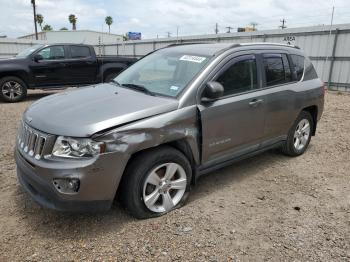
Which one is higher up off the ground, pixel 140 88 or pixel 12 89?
pixel 140 88

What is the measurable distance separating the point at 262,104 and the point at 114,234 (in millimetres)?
2370

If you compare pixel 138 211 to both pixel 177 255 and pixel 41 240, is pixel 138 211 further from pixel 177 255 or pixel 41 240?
pixel 41 240

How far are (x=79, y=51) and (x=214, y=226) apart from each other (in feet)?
29.7

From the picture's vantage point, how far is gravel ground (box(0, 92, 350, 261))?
2.76 meters

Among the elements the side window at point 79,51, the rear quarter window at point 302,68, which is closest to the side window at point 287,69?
the rear quarter window at point 302,68

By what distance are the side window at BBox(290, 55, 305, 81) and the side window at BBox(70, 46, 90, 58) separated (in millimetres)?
7715

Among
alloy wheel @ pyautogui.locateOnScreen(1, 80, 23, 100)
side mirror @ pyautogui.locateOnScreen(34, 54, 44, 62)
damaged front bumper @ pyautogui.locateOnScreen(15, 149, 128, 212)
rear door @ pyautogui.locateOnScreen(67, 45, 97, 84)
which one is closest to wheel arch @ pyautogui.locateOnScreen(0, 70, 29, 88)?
alloy wheel @ pyautogui.locateOnScreen(1, 80, 23, 100)

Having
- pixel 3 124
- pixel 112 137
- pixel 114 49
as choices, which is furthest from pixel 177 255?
pixel 114 49

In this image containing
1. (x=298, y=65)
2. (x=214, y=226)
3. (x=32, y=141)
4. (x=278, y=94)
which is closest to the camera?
(x=32, y=141)

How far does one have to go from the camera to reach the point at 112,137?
2748mm

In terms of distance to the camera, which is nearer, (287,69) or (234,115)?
(234,115)

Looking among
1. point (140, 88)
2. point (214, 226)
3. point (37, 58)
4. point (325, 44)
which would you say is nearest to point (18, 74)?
point (37, 58)

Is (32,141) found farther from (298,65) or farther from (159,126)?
(298,65)

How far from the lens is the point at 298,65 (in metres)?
4.84
